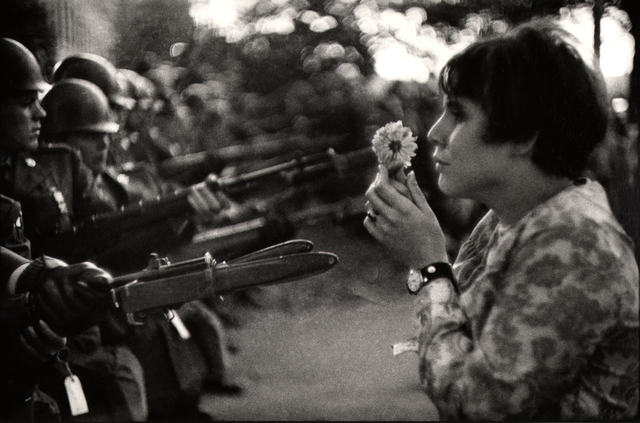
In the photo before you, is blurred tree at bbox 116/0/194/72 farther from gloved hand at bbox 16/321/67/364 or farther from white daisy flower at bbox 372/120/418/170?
gloved hand at bbox 16/321/67/364

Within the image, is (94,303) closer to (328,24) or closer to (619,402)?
(328,24)

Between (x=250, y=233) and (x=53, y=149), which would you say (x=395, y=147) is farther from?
(x=53, y=149)

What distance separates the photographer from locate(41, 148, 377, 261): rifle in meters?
2.81

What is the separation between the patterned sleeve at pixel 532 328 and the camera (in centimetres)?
189

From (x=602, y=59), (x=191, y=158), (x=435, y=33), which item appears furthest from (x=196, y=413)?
(x=602, y=59)

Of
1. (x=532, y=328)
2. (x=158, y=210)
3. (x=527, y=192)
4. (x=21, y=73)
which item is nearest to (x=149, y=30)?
(x=21, y=73)

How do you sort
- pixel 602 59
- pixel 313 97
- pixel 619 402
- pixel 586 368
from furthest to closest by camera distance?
pixel 313 97 < pixel 602 59 < pixel 619 402 < pixel 586 368

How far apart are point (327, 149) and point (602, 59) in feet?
3.71

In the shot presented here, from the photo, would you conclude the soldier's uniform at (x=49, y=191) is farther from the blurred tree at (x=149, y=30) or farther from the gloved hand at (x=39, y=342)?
the blurred tree at (x=149, y=30)

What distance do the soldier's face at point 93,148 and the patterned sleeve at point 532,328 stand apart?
1.62m

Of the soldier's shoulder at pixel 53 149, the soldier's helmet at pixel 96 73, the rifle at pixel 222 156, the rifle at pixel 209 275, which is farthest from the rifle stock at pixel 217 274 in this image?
the soldier's helmet at pixel 96 73

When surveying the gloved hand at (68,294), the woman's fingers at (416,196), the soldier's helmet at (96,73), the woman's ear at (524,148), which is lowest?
the gloved hand at (68,294)

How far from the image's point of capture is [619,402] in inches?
84.7

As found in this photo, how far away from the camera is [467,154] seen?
218cm
